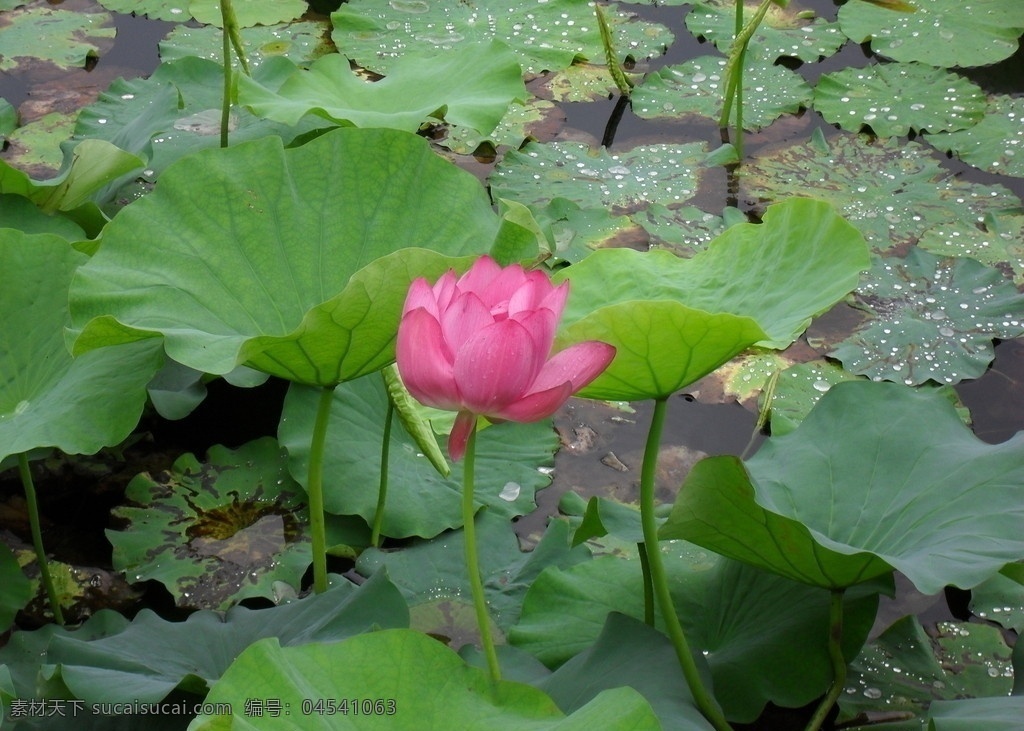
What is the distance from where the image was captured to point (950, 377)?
204cm

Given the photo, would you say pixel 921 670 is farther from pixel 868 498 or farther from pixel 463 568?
pixel 463 568

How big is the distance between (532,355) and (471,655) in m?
0.56

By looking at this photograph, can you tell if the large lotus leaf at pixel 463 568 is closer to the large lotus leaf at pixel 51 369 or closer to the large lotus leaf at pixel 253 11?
the large lotus leaf at pixel 51 369

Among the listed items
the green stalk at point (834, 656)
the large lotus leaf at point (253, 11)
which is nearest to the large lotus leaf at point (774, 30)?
the large lotus leaf at point (253, 11)

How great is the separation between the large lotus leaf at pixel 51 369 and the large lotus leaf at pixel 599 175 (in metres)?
1.14

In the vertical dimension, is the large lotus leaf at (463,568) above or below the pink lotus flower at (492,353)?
below

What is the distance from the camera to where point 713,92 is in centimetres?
288

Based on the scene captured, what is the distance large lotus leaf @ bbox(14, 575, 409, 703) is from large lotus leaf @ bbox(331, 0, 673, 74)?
6.29 feet

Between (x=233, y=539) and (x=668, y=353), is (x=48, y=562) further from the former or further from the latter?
(x=668, y=353)

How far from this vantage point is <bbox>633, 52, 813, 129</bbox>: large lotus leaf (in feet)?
9.23

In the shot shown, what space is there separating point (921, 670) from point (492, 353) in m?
0.91

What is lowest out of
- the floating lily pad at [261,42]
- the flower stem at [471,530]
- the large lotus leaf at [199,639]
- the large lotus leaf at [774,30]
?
the large lotus leaf at [199,639]

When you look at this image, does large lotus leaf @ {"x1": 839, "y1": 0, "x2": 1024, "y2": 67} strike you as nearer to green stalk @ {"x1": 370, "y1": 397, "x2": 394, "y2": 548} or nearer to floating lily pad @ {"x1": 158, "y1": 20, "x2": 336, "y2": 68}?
floating lily pad @ {"x1": 158, "y1": 20, "x2": 336, "y2": 68}

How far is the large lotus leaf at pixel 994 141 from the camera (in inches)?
102
